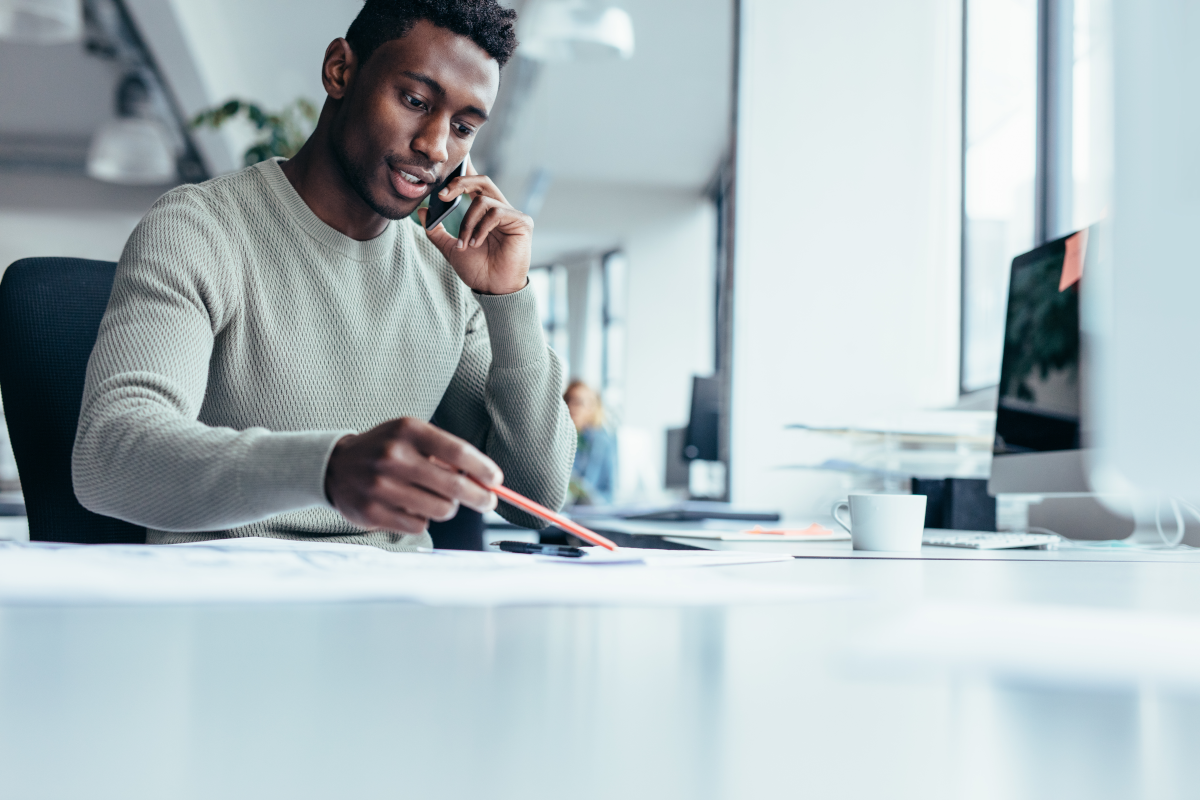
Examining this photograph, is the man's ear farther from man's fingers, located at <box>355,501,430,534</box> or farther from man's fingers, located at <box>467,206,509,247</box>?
man's fingers, located at <box>355,501,430,534</box>

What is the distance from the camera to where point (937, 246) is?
2.68 m

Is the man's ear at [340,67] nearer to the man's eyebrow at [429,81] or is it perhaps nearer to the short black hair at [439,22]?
the short black hair at [439,22]

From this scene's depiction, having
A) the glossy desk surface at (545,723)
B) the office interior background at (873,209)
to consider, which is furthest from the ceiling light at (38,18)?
the glossy desk surface at (545,723)

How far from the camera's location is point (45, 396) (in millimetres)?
1183

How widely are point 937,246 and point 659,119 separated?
14.1ft

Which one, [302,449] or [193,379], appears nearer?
[302,449]

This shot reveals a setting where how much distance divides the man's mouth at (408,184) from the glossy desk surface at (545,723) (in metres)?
0.97

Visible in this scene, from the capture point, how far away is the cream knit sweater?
776 millimetres

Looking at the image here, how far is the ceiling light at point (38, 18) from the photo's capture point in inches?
130

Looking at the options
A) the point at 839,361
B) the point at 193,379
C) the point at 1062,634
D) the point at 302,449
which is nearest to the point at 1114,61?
the point at 1062,634

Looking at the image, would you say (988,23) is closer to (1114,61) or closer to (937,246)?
(937,246)

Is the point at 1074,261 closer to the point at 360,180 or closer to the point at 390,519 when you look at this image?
the point at 360,180

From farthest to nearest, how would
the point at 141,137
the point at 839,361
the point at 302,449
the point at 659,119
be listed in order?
1. the point at 659,119
2. the point at 141,137
3. the point at 839,361
4. the point at 302,449

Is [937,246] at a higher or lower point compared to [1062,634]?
higher
